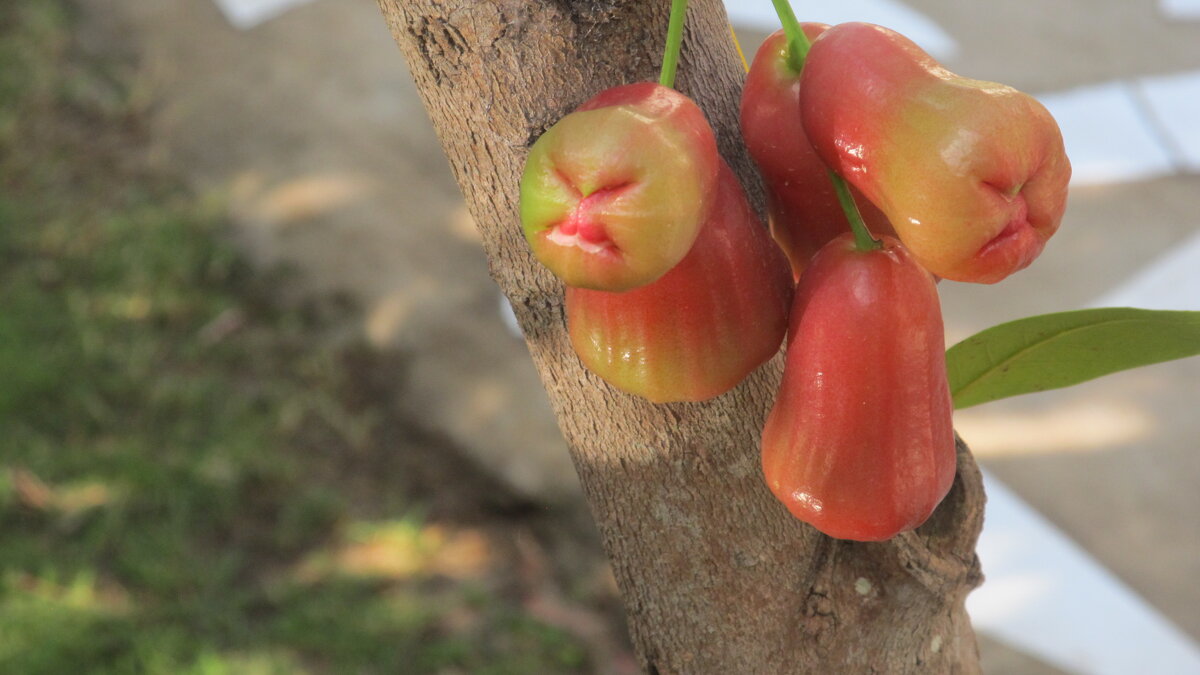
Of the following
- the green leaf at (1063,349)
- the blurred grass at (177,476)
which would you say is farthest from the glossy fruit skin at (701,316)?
the blurred grass at (177,476)

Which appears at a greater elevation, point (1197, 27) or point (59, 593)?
point (59, 593)

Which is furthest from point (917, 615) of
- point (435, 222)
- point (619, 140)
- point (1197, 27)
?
point (1197, 27)

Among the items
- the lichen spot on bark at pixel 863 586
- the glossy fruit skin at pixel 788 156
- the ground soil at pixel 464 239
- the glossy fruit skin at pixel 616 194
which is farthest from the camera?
the ground soil at pixel 464 239

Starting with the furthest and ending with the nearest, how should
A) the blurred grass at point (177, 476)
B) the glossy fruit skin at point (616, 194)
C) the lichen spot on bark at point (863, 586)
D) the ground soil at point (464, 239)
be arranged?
the ground soil at point (464, 239) → the blurred grass at point (177, 476) → the lichen spot on bark at point (863, 586) → the glossy fruit skin at point (616, 194)

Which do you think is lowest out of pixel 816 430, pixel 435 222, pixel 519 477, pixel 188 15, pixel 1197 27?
pixel 1197 27

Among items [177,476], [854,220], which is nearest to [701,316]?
[854,220]

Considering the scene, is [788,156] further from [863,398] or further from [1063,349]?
[1063,349]

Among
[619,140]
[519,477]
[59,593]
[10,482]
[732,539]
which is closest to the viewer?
[619,140]

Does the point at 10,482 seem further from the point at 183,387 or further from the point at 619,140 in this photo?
the point at 619,140

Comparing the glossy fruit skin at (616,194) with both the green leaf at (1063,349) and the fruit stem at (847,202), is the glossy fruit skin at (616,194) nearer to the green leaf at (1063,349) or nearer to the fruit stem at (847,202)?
the fruit stem at (847,202)
